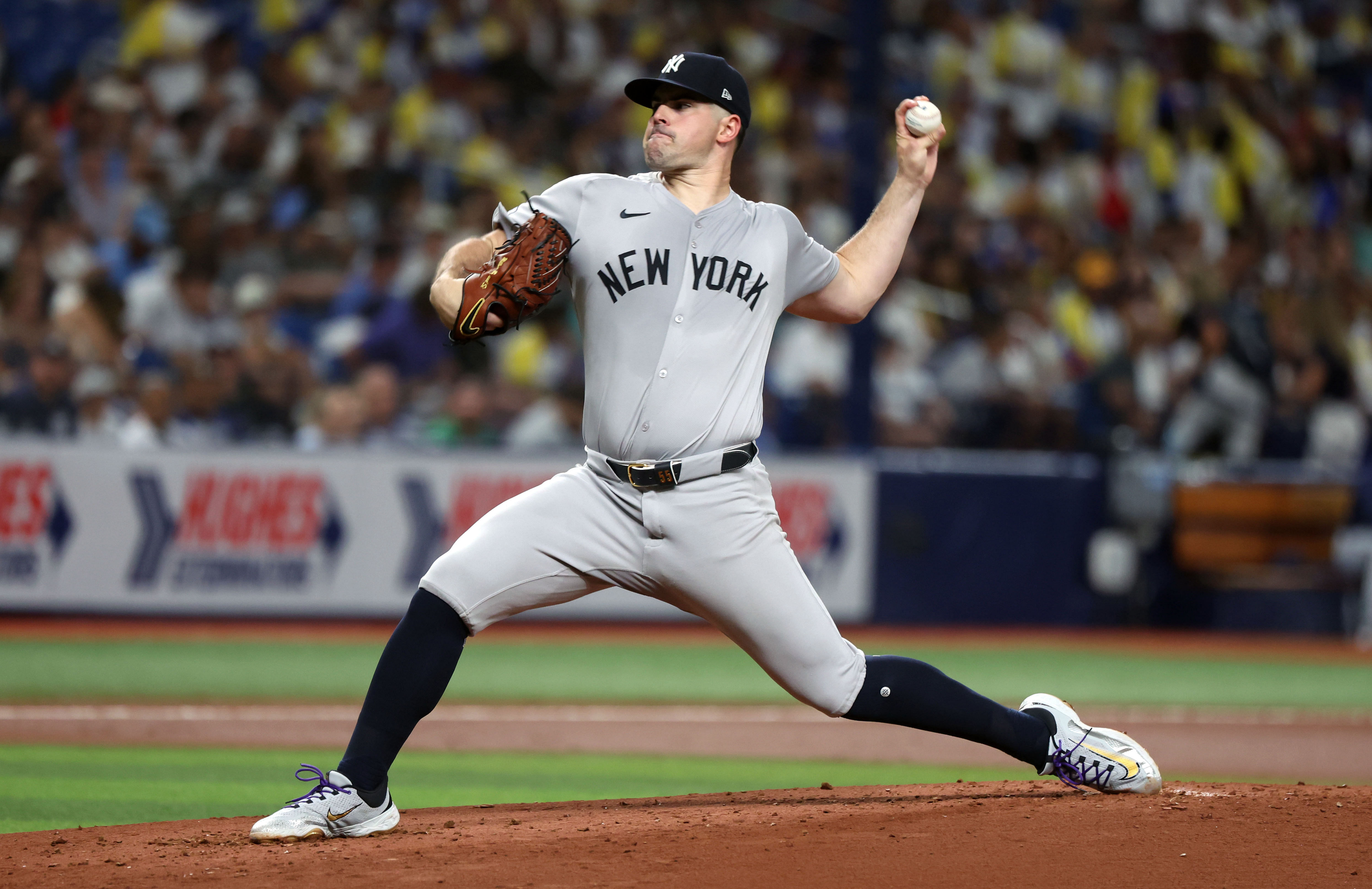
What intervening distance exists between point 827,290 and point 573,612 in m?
7.43

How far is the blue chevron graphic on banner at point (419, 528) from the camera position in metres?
11.2

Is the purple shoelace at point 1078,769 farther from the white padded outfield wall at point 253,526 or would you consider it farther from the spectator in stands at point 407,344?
the spectator in stands at point 407,344

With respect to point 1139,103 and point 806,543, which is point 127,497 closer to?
point 806,543

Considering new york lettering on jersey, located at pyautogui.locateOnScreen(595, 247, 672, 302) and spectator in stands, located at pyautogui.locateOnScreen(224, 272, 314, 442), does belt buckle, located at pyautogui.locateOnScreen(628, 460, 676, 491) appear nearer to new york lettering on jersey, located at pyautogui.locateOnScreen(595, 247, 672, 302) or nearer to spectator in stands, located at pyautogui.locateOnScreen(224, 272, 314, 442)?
new york lettering on jersey, located at pyautogui.locateOnScreen(595, 247, 672, 302)

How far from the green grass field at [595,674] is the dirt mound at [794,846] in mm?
3418

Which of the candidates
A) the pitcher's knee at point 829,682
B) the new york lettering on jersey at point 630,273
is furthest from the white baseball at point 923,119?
the pitcher's knee at point 829,682

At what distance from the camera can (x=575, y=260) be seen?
4.13 m

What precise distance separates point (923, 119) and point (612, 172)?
8.02 m

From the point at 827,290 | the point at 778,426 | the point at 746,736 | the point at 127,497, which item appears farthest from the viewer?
the point at 778,426

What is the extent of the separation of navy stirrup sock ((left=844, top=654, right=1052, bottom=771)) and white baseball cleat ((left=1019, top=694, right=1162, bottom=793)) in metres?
0.04

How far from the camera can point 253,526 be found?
10898 mm

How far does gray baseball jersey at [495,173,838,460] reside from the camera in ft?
13.4

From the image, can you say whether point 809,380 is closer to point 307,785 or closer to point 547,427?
point 547,427

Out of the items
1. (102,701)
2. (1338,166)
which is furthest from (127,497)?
(1338,166)
